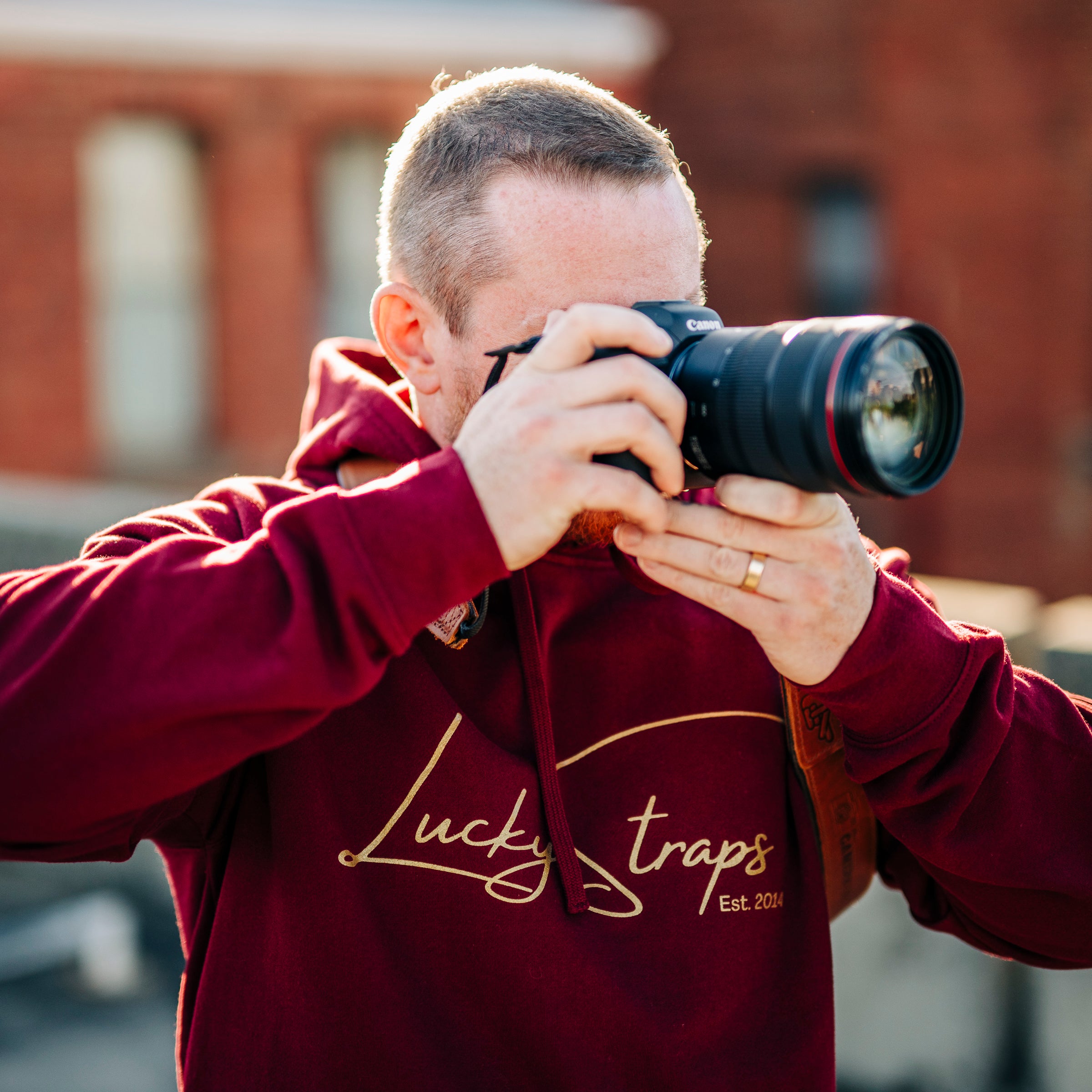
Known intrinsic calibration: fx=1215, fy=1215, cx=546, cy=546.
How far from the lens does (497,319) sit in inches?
65.4

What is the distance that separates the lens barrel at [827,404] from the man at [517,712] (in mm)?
46

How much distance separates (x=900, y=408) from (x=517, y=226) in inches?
24.4

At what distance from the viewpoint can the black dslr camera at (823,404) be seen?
3.90ft

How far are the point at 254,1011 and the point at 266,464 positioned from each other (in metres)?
9.89

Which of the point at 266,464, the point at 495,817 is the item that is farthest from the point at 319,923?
the point at 266,464

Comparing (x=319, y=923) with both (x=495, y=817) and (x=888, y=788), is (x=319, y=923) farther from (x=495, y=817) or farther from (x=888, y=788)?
(x=888, y=788)

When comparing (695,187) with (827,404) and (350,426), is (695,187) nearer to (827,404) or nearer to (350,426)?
(350,426)

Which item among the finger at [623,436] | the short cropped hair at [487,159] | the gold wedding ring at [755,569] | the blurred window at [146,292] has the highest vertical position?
the short cropped hair at [487,159]

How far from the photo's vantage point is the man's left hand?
1293 millimetres

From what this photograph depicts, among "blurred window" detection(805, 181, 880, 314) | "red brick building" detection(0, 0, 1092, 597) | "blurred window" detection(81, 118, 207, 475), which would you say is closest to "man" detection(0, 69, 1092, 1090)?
"red brick building" detection(0, 0, 1092, 597)

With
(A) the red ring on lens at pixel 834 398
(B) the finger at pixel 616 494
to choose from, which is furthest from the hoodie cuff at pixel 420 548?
(A) the red ring on lens at pixel 834 398

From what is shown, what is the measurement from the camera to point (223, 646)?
1187mm

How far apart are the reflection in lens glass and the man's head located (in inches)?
16.8

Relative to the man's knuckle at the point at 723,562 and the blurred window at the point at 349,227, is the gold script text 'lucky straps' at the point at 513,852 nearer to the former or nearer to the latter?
the man's knuckle at the point at 723,562
